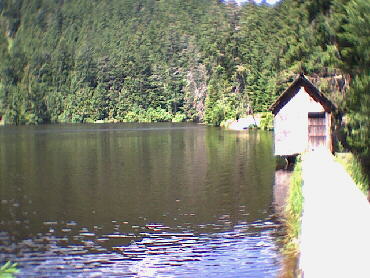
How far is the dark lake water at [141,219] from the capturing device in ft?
52.4

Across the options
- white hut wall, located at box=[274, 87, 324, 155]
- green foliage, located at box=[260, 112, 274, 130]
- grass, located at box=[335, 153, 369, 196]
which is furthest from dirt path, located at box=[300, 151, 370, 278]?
green foliage, located at box=[260, 112, 274, 130]

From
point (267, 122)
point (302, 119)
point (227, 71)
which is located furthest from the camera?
point (227, 71)

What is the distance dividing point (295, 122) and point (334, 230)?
73.1 feet

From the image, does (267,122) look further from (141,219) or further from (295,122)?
(141,219)

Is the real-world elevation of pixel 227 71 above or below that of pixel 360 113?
above

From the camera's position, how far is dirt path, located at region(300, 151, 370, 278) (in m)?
9.09

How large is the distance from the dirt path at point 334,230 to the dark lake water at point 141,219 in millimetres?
2251

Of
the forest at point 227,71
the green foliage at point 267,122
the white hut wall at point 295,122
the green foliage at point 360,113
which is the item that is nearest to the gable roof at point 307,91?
the white hut wall at point 295,122

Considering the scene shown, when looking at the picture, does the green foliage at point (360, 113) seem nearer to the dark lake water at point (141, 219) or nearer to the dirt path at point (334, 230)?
the dirt path at point (334, 230)

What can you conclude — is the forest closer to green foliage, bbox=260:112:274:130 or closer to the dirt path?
green foliage, bbox=260:112:274:130

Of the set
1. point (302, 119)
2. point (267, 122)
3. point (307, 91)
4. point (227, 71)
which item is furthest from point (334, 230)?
point (227, 71)

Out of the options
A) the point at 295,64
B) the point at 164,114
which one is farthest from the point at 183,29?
the point at 295,64

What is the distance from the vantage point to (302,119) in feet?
109

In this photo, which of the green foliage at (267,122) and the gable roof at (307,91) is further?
the green foliage at (267,122)
